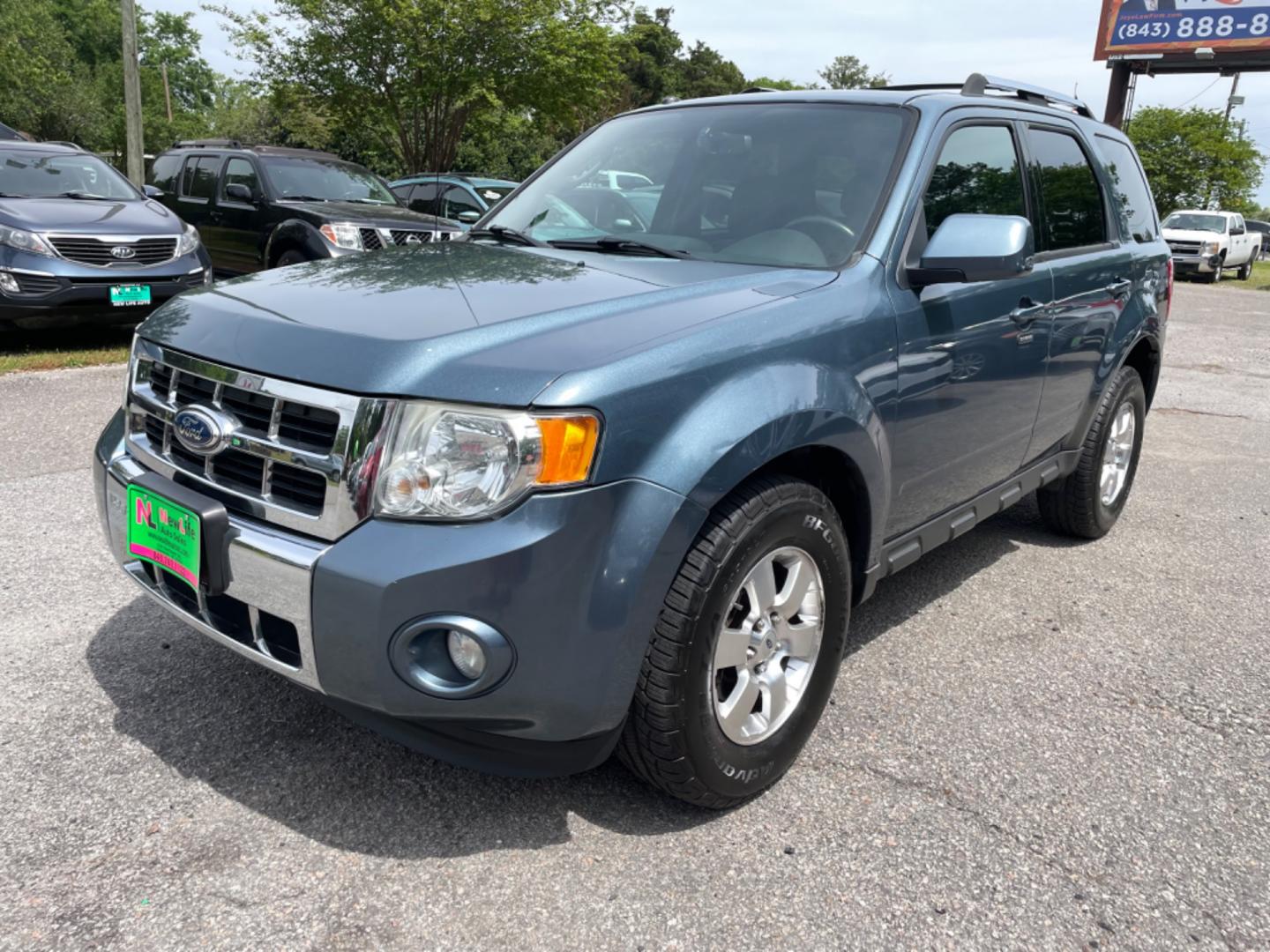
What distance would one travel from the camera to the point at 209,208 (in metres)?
10.6

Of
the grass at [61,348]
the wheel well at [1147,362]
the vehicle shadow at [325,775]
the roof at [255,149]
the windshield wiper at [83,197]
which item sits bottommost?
the vehicle shadow at [325,775]

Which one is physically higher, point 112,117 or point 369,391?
point 112,117

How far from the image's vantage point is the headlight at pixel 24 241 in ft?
24.4

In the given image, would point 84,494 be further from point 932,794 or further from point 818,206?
point 932,794

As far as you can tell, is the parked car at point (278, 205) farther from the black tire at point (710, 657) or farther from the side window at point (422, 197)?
the black tire at point (710, 657)

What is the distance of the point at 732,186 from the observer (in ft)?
10.5

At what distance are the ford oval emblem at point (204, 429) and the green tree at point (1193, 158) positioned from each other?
126 ft

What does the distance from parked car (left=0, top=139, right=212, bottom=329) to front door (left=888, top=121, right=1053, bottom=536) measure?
6.77 m

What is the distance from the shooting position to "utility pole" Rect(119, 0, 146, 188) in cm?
1495

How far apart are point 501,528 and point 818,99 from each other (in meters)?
2.13

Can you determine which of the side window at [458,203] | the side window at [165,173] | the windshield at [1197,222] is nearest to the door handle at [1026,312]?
the side window at [458,203]

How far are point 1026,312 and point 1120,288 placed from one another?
108 cm

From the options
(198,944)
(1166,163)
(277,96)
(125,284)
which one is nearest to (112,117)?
(277,96)

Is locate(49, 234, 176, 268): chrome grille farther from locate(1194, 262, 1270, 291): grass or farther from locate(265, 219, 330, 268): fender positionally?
locate(1194, 262, 1270, 291): grass
